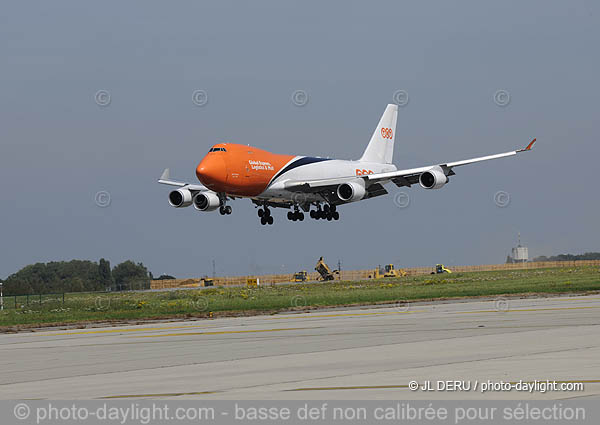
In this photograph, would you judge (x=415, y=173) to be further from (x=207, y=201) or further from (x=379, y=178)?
(x=207, y=201)

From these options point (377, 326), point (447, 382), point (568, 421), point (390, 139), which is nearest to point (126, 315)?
point (377, 326)

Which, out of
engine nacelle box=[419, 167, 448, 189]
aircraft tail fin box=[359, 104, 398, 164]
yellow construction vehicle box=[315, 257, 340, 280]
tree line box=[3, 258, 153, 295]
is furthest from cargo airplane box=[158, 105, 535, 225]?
tree line box=[3, 258, 153, 295]

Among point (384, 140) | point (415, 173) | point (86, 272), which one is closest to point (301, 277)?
point (384, 140)

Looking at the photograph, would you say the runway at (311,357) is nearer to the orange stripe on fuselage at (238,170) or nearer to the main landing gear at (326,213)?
the orange stripe on fuselage at (238,170)

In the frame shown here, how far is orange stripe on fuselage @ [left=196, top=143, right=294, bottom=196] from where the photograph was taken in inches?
2240

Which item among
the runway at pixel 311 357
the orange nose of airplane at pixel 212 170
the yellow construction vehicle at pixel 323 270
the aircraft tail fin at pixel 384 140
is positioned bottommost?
the runway at pixel 311 357

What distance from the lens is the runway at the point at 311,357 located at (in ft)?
50.6

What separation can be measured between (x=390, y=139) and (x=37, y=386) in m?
71.6

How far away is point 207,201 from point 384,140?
1117 inches

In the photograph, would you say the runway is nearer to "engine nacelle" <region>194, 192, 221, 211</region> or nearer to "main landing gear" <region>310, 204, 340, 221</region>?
"engine nacelle" <region>194, 192, 221, 211</region>

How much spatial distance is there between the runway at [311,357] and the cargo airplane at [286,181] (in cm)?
2333

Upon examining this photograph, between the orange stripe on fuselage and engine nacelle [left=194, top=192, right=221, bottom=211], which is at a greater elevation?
the orange stripe on fuselage

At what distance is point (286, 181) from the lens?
206 feet

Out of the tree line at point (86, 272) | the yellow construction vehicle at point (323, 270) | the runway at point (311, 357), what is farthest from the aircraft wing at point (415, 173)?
the tree line at point (86, 272)
